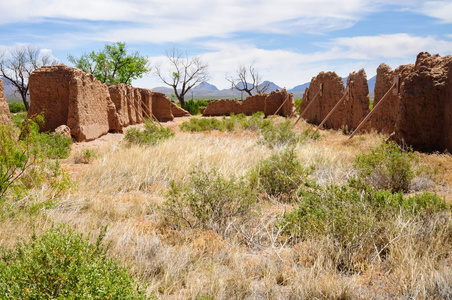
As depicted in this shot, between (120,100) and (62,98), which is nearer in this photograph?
(62,98)

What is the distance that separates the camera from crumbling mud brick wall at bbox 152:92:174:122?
778 inches

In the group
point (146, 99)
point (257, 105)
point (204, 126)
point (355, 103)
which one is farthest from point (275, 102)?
point (355, 103)

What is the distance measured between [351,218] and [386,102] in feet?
22.8

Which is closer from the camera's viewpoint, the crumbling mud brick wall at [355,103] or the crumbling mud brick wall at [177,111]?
the crumbling mud brick wall at [355,103]

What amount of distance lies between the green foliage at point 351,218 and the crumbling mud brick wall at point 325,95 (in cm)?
925

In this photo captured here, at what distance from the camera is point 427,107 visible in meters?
6.36

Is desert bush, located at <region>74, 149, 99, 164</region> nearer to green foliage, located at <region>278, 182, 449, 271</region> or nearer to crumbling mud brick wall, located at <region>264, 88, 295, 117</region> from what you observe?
green foliage, located at <region>278, 182, 449, 271</region>

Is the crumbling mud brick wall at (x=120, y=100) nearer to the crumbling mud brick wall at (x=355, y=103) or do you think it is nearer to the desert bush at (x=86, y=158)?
the desert bush at (x=86, y=158)

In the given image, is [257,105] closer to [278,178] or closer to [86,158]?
[86,158]

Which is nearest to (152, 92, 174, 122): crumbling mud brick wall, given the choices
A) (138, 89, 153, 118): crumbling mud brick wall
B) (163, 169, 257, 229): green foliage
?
(138, 89, 153, 118): crumbling mud brick wall

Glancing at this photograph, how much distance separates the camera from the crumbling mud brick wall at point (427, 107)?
6.24m

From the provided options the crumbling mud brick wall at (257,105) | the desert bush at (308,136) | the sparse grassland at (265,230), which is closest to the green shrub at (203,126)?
the desert bush at (308,136)

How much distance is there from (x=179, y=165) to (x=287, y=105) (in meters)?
15.0

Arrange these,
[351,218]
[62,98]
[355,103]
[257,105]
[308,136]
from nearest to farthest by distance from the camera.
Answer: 1. [351,218]
2. [62,98]
3. [308,136]
4. [355,103]
5. [257,105]
